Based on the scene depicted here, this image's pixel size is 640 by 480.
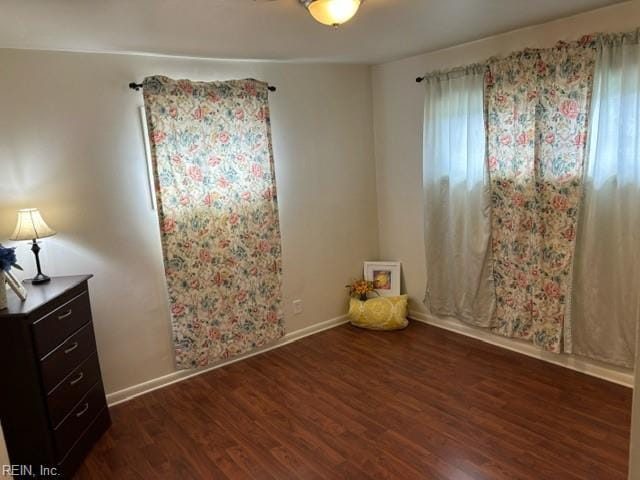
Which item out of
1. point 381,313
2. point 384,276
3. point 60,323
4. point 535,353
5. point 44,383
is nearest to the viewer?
point 44,383

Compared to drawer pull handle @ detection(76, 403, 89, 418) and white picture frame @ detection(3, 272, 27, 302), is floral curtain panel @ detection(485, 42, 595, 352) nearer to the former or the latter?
drawer pull handle @ detection(76, 403, 89, 418)

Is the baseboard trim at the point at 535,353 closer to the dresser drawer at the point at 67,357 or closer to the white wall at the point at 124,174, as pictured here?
the white wall at the point at 124,174

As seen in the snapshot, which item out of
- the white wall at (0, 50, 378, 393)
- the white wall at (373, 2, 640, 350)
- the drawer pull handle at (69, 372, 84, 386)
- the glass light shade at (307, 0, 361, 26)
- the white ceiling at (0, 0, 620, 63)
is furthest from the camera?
the white wall at (373, 2, 640, 350)

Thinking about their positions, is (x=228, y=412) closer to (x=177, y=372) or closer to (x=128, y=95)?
(x=177, y=372)

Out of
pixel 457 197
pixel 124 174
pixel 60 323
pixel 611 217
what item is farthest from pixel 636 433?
pixel 124 174

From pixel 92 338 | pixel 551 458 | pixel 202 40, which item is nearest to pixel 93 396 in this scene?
pixel 92 338

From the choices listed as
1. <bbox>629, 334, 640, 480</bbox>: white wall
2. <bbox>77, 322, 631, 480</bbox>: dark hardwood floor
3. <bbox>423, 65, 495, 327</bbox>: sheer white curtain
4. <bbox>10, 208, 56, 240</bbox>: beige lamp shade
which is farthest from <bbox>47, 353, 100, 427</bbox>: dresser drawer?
<bbox>423, 65, 495, 327</bbox>: sheer white curtain

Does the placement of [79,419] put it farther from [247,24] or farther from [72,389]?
[247,24]

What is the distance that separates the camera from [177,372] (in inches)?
135

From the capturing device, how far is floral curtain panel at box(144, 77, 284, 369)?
3.20 metres

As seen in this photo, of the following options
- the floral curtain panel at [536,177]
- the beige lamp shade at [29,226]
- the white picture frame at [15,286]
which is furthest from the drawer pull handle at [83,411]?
the floral curtain panel at [536,177]

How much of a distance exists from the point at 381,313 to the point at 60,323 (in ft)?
8.45

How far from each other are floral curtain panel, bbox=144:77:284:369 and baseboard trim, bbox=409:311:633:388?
1.52 metres

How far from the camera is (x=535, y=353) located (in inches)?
133
